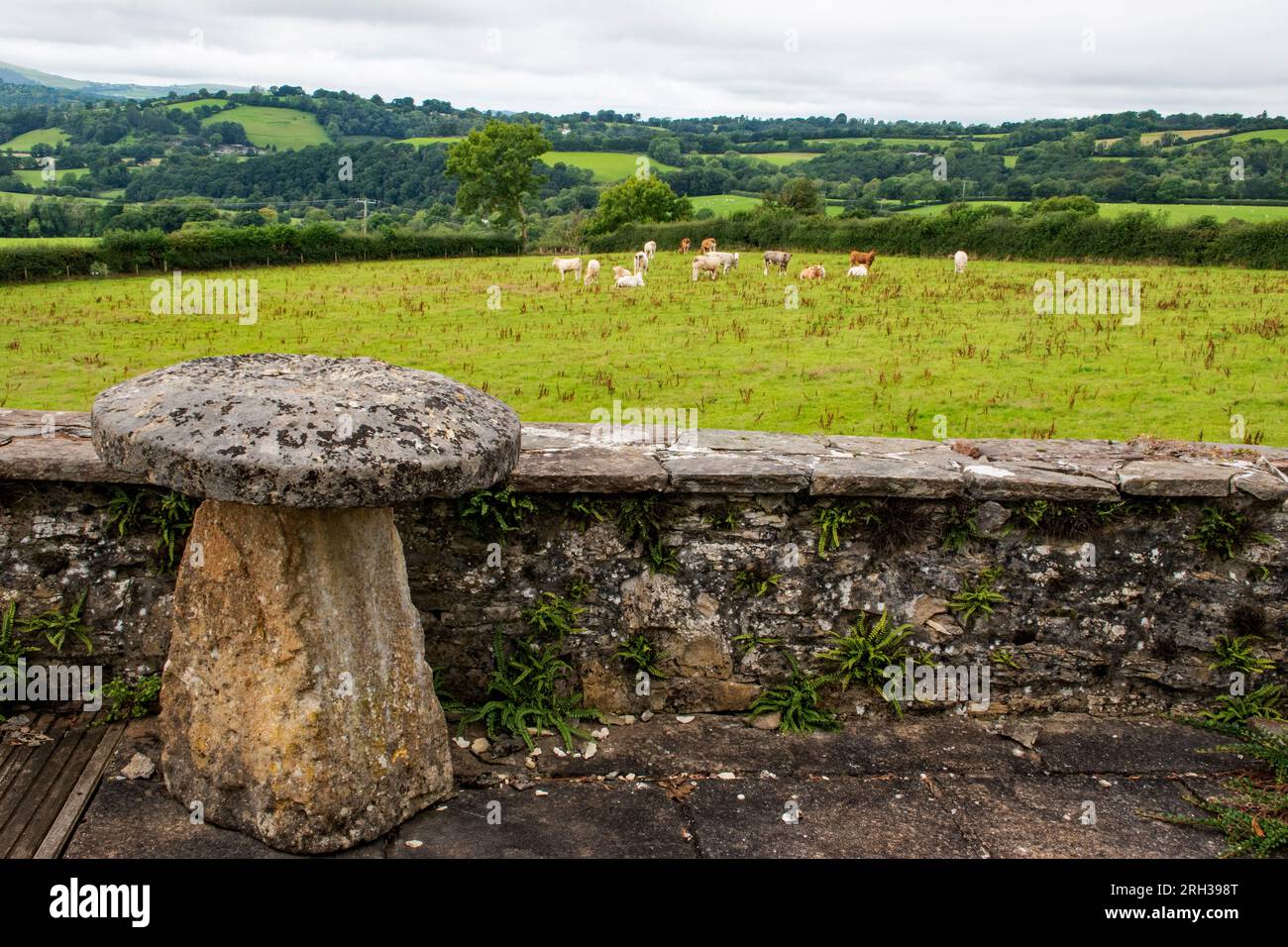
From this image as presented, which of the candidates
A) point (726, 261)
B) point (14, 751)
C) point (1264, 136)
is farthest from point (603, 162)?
point (14, 751)

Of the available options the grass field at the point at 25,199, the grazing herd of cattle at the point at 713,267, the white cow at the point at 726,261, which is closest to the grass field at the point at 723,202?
the grass field at the point at 25,199

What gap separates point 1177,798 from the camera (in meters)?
4.93

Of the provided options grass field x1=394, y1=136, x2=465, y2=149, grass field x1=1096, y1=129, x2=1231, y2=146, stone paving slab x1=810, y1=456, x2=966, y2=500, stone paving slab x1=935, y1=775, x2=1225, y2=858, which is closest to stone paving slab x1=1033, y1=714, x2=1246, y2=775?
stone paving slab x1=935, y1=775, x2=1225, y2=858

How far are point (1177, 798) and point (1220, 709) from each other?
1.09 meters

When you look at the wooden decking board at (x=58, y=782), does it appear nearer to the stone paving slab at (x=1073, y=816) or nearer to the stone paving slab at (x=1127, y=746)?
the stone paving slab at (x=1073, y=816)

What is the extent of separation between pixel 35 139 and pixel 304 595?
125 meters

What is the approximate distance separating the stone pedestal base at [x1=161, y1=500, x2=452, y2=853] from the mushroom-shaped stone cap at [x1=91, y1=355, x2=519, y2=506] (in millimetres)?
490

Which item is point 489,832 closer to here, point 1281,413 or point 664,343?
point 1281,413

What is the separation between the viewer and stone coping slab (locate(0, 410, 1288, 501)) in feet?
17.6

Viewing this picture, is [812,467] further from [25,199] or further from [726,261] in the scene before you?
[25,199]

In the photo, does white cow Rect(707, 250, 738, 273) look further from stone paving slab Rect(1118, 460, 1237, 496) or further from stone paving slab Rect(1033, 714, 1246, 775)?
stone paving slab Rect(1033, 714, 1246, 775)

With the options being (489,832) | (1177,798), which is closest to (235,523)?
(489,832)

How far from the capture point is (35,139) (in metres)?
106

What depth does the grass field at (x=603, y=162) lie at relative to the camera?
319ft
